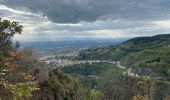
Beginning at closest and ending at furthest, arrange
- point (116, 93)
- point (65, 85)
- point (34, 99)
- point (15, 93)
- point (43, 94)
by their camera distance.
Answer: point (15, 93)
point (34, 99)
point (43, 94)
point (65, 85)
point (116, 93)

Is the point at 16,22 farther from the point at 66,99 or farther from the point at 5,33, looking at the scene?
the point at 66,99

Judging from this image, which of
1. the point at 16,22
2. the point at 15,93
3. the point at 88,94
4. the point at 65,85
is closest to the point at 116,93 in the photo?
the point at 88,94

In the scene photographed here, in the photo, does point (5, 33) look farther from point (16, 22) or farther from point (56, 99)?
point (56, 99)

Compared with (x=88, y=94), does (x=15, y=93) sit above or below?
above

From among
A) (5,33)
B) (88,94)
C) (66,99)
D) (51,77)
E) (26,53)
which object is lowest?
(88,94)

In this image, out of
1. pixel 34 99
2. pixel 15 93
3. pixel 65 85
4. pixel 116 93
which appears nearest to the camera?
pixel 15 93

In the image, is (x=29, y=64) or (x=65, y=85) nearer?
(x=29, y=64)

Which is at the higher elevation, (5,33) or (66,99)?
(5,33)

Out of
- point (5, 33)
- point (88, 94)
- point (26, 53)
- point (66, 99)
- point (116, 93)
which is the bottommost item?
point (116, 93)

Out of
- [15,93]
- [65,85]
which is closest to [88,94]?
[65,85]
